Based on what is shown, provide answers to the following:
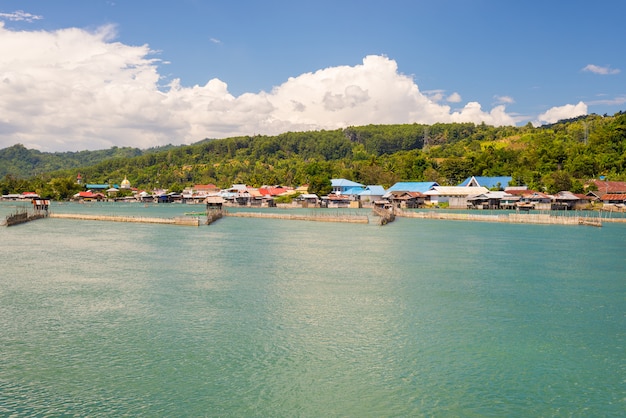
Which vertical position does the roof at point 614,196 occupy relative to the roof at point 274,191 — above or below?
below

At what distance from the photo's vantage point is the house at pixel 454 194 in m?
90.7

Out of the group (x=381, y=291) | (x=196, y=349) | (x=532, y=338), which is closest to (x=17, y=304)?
(x=196, y=349)

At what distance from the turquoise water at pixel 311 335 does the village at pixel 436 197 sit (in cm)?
5139

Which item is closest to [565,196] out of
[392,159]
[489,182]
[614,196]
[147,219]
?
[614,196]

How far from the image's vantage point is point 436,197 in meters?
96.0

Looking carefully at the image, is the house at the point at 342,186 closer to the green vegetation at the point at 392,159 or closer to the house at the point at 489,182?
the green vegetation at the point at 392,159

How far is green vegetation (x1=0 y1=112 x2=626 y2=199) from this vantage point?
3780 inches

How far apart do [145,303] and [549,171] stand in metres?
93.7

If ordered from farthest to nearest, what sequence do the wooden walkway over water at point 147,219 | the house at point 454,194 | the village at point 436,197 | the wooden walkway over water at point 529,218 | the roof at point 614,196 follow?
1. the house at point 454,194
2. the village at point 436,197
3. the roof at point 614,196
4. the wooden walkway over water at point 147,219
5. the wooden walkway over water at point 529,218

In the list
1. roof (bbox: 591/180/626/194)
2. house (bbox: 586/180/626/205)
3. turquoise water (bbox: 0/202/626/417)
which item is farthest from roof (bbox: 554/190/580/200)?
turquoise water (bbox: 0/202/626/417)

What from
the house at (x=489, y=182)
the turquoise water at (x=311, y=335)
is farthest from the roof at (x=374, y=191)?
the turquoise water at (x=311, y=335)

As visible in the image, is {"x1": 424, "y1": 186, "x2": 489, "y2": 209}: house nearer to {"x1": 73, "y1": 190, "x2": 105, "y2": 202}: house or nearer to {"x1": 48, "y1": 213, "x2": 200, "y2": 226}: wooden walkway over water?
{"x1": 48, "y1": 213, "x2": 200, "y2": 226}: wooden walkway over water

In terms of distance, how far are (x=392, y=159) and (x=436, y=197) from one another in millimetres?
37010

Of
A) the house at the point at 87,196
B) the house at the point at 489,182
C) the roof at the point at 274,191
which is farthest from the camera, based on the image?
the house at the point at 87,196
